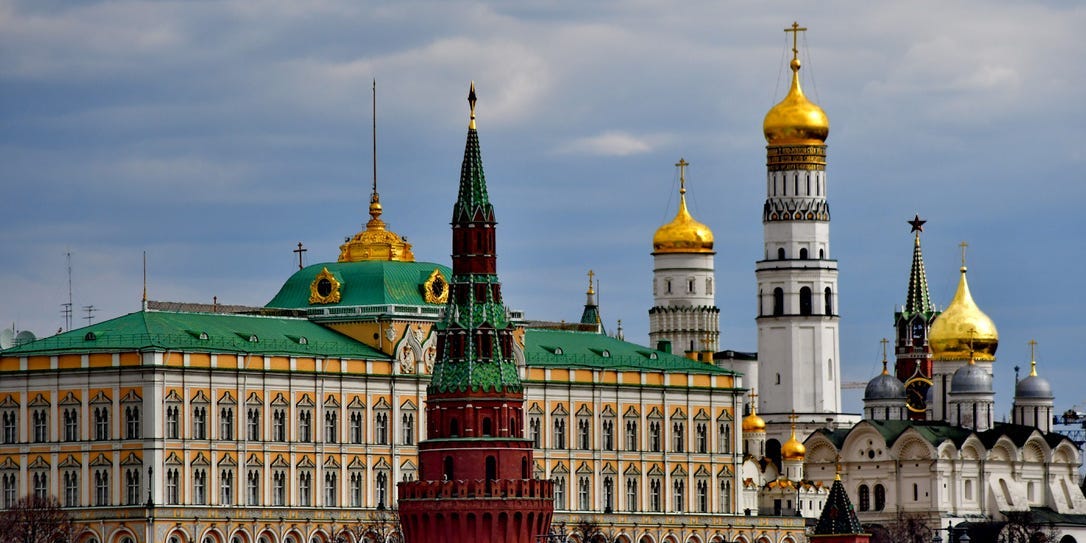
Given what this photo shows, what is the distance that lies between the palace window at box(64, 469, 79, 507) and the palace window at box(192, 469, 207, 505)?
6.48 metres

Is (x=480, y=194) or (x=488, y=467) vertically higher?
(x=480, y=194)

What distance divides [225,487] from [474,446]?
97.2 ft

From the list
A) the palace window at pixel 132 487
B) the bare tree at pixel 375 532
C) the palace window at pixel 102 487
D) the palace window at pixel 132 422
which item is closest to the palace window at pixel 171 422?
the palace window at pixel 132 422

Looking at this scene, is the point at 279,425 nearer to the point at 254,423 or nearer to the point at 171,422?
the point at 254,423

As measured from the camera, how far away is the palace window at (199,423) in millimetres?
193500

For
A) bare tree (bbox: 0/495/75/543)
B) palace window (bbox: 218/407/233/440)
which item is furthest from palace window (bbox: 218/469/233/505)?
bare tree (bbox: 0/495/75/543)

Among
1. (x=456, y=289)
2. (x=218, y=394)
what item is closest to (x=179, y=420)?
(x=218, y=394)

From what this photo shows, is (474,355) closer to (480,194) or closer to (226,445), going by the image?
(480,194)

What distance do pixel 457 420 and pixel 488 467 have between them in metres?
2.79

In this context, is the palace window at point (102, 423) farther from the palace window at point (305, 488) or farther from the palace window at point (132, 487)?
the palace window at point (305, 488)

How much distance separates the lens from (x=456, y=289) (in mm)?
172625

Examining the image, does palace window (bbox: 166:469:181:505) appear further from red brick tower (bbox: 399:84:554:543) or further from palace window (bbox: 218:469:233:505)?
red brick tower (bbox: 399:84:554:543)

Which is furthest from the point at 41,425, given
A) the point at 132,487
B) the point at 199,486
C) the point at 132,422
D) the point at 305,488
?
the point at 305,488

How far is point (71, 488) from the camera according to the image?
193125mm
